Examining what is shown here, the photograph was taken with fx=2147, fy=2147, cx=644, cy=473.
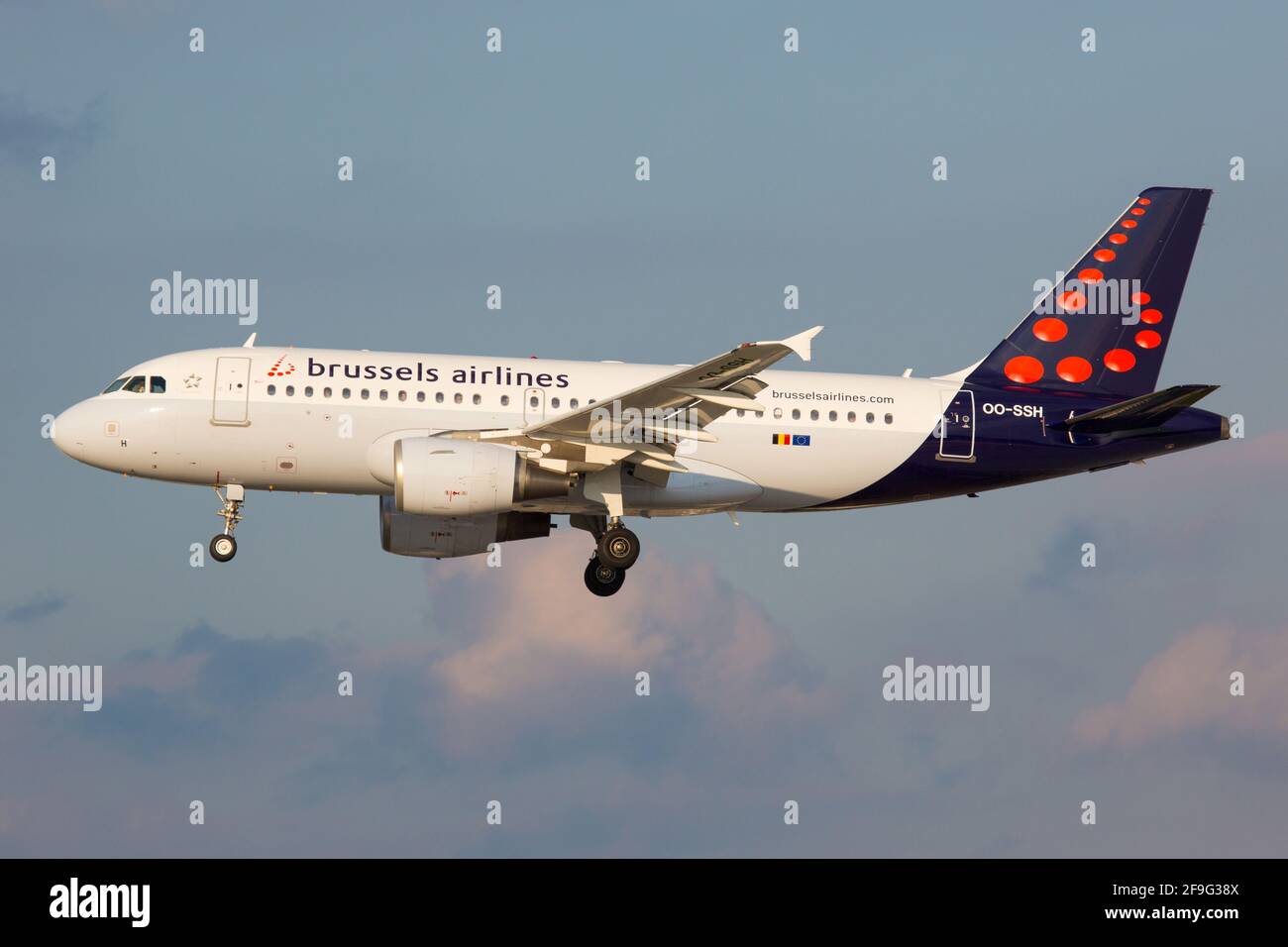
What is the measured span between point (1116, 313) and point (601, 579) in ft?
47.8

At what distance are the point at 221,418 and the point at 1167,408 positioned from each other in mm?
21347

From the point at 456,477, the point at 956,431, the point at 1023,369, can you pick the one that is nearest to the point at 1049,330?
Answer: the point at 1023,369

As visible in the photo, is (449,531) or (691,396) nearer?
→ (691,396)

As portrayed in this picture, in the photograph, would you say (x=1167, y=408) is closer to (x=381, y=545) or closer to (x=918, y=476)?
(x=918, y=476)

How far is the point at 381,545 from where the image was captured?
5188 centimetres

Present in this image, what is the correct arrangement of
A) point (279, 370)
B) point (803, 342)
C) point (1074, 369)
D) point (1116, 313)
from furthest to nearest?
point (1116, 313)
point (1074, 369)
point (279, 370)
point (803, 342)

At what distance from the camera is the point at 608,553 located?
48688mm

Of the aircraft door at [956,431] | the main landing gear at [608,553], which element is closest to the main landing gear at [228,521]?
the main landing gear at [608,553]

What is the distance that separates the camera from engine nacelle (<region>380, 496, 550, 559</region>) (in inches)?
2019

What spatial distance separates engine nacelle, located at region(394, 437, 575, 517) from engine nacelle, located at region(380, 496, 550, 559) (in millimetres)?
4447

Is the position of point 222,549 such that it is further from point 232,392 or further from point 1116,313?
point 1116,313

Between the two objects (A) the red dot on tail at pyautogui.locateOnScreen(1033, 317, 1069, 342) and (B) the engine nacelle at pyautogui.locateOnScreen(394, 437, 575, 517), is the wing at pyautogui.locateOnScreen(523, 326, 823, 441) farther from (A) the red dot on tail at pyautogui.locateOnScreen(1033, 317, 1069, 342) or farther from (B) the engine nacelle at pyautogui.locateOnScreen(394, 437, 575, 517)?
(A) the red dot on tail at pyautogui.locateOnScreen(1033, 317, 1069, 342)

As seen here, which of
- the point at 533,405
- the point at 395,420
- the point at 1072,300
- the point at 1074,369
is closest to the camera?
the point at 395,420

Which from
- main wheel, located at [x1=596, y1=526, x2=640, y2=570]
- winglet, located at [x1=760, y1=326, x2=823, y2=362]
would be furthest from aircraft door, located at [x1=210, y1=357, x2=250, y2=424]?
winglet, located at [x1=760, y1=326, x2=823, y2=362]
